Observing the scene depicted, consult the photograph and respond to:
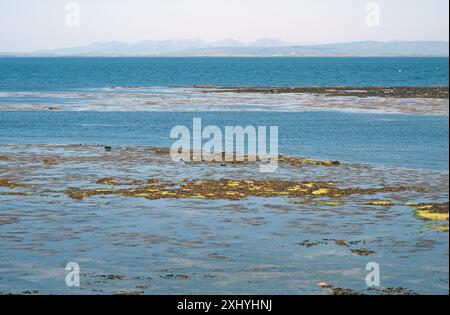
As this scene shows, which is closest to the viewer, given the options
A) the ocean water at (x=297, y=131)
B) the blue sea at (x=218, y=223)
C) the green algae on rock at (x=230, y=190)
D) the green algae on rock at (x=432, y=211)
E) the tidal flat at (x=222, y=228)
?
the tidal flat at (x=222, y=228)

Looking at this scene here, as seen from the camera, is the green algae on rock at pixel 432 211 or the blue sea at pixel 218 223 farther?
the green algae on rock at pixel 432 211

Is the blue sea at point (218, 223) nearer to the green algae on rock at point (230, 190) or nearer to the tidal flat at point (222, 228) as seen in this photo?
the tidal flat at point (222, 228)

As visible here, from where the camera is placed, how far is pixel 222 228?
28.1 m

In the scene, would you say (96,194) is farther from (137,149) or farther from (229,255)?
(137,149)

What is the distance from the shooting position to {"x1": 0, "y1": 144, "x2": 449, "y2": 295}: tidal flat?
21.6 m

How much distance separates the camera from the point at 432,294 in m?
19.9

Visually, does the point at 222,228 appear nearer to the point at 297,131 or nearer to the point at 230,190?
the point at 230,190

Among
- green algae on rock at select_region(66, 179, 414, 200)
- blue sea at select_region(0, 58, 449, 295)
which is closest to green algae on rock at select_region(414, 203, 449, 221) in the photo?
blue sea at select_region(0, 58, 449, 295)

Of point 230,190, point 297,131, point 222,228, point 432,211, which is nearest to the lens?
point 222,228

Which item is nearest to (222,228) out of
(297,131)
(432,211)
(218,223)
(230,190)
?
(218,223)

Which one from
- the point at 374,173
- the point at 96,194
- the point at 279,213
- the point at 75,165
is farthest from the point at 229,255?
the point at 75,165

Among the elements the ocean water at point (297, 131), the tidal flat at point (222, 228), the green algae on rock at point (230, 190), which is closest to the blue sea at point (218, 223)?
the tidal flat at point (222, 228)

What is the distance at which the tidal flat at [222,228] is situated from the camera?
70.8ft
